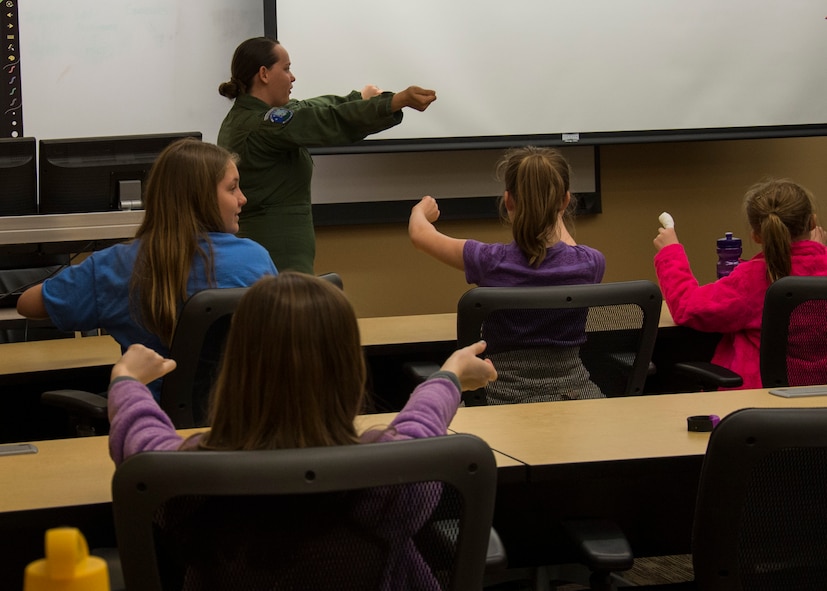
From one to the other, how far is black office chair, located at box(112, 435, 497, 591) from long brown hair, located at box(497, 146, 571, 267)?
4.91 ft

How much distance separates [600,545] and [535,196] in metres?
1.38

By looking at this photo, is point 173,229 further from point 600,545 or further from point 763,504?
point 763,504

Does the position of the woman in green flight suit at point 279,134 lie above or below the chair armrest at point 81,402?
above

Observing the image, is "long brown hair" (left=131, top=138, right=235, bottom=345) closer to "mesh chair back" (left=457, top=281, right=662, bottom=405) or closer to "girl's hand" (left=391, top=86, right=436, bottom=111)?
"mesh chair back" (left=457, top=281, right=662, bottom=405)

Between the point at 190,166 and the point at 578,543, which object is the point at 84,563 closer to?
the point at 578,543

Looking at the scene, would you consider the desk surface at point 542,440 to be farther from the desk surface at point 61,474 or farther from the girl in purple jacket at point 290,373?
the girl in purple jacket at point 290,373

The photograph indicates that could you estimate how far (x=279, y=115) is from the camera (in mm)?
3568

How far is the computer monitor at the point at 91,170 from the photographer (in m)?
3.00

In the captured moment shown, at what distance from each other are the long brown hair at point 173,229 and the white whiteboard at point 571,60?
7.44 ft

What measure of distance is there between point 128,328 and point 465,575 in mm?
1289

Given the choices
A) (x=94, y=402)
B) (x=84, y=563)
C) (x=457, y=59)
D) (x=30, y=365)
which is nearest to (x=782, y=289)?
(x=94, y=402)

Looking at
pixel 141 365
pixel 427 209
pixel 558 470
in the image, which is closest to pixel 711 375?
pixel 427 209

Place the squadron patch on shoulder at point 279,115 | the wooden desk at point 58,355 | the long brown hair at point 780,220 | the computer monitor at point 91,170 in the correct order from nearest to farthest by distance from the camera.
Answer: the wooden desk at point 58,355, the long brown hair at point 780,220, the computer monitor at point 91,170, the squadron patch on shoulder at point 279,115

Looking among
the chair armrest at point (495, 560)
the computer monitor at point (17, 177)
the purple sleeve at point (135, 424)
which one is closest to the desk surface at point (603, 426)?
the chair armrest at point (495, 560)
